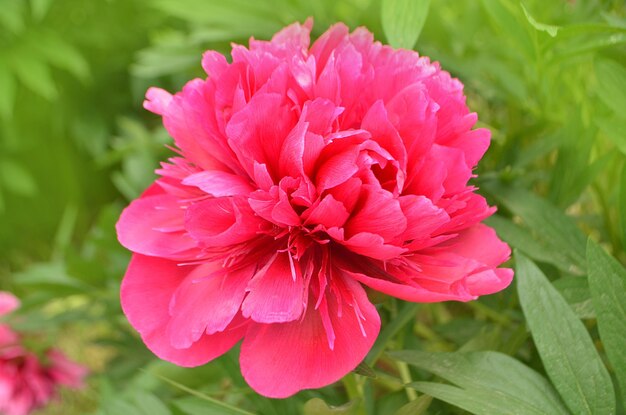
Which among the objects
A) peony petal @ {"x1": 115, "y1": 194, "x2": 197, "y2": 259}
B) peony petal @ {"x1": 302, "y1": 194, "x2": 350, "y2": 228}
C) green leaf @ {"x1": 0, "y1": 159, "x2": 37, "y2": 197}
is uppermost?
peony petal @ {"x1": 302, "y1": 194, "x2": 350, "y2": 228}

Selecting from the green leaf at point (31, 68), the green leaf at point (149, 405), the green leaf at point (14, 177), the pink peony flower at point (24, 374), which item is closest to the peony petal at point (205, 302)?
the green leaf at point (149, 405)

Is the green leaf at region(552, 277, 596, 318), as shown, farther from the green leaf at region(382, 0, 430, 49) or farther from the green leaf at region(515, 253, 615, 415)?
the green leaf at region(382, 0, 430, 49)

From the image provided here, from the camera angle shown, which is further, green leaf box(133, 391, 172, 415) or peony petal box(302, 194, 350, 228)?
green leaf box(133, 391, 172, 415)

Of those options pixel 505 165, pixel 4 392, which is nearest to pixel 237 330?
pixel 505 165

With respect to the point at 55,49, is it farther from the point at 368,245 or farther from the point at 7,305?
the point at 368,245

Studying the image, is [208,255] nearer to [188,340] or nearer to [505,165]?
[188,340]

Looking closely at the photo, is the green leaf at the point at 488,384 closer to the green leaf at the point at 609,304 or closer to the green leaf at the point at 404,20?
the green leaf at the point at 609,304

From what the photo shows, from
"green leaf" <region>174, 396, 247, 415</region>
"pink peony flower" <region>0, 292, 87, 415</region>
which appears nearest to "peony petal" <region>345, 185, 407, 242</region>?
"green leaf" <region>174, 396, 247, 415</region>
